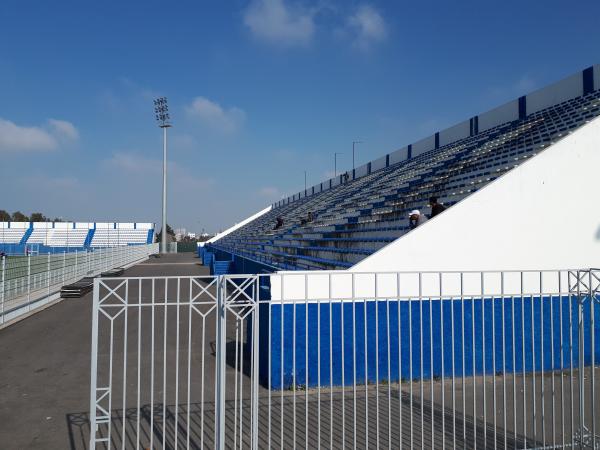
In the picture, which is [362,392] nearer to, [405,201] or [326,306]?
[326,306]

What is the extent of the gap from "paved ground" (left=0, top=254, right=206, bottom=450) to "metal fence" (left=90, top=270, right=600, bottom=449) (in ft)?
1.29

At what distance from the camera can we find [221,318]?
4.09 m

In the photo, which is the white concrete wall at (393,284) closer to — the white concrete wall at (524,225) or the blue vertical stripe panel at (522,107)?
the white concrete wall at (524,225)

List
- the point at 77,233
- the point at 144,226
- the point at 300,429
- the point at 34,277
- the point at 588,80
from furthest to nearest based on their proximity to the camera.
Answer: the point at 144,226
the point at 77,233
the point at 34,277
the point at 588,80
the point at 300,429

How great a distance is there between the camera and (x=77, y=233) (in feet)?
198

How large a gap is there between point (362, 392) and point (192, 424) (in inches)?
96.3

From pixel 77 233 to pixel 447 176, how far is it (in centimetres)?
5840

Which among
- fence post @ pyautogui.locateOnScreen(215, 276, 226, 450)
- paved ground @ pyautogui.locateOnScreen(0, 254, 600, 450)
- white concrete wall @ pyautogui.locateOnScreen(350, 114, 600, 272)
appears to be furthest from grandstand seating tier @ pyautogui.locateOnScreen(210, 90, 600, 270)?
fence post @ pyautogui.locateOnScreen(215, 276, 226, 450)

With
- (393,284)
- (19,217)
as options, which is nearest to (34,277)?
(393,284)

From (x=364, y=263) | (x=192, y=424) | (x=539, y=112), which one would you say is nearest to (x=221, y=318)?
(x=192, y=424)

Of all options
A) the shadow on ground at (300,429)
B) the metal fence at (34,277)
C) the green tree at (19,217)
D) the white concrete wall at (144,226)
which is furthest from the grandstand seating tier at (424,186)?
the green tree at (19,217)

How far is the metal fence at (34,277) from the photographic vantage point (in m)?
11.6

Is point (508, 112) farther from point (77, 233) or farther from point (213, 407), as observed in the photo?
point (77, 233)

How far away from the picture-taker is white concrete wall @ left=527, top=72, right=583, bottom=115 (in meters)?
12.1
